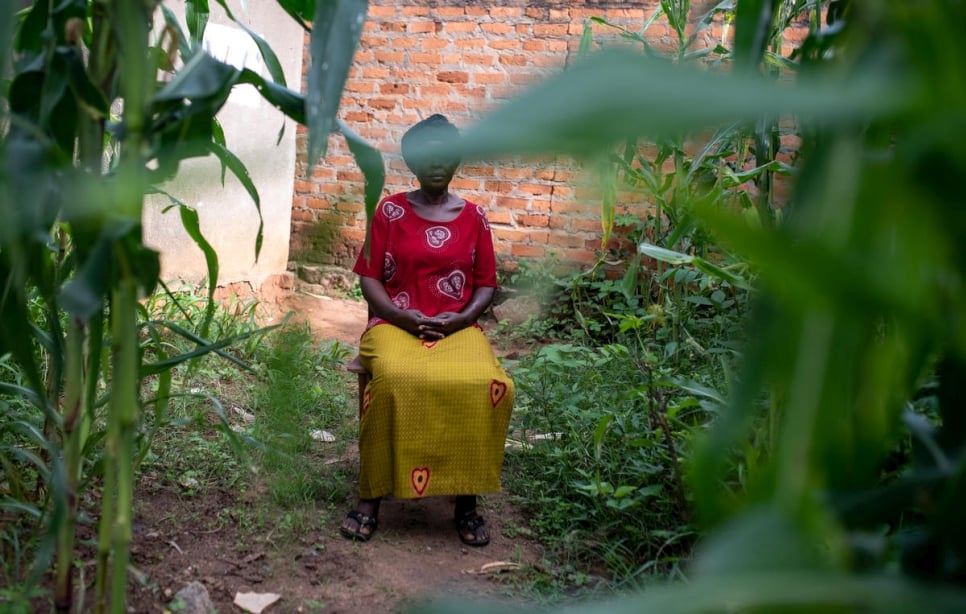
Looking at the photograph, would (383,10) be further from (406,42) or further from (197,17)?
(197,17)

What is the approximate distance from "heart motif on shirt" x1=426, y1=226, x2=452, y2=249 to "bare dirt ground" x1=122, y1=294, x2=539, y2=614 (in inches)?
21.4

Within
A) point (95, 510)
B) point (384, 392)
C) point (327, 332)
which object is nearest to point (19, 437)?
point (95, 510)

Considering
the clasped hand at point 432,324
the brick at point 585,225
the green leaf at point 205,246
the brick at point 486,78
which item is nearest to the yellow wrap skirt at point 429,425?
the clasped hand at point 432,324

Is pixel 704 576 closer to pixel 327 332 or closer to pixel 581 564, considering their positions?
pixel 581 564

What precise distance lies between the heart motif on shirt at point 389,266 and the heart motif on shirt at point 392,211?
0.12 metres

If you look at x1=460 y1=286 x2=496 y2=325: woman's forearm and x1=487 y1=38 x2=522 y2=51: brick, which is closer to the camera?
x1=460 y1=286 x2=496 y2=325: woman's forearm

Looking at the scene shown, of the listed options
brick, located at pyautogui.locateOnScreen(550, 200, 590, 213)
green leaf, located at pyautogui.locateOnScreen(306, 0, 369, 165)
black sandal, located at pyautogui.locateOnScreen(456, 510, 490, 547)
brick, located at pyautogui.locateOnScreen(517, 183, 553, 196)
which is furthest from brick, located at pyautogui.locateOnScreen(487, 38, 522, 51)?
green leaf, located at pyautogui.locateOnScreen(306, 0, 369, 165)

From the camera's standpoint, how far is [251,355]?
351 centimetres

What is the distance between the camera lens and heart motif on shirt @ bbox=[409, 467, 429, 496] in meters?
2.40

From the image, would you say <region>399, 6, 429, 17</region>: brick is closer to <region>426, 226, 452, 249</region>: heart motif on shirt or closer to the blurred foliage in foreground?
<region>426, 226, 452, 249</region>: heart motif on shirt

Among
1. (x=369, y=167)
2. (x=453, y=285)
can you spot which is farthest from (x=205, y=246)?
(x=453, y=285)

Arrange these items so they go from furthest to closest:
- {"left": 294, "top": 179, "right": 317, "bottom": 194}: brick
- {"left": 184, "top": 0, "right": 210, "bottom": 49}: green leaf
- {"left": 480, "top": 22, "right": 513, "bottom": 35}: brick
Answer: {"left": 294, "top": 179, "right": 317, "bottom": 194}: brick → {"left": 480, "top": 22, "right": 513, "bottom": 35}: brick → {"left": 184, "top": 0, "right": 210, "bottom": 49}: green leaf

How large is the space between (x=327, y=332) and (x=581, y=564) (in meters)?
2.57

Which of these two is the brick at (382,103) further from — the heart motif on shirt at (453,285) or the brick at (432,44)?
the heart motif on shirt at (453,285)
